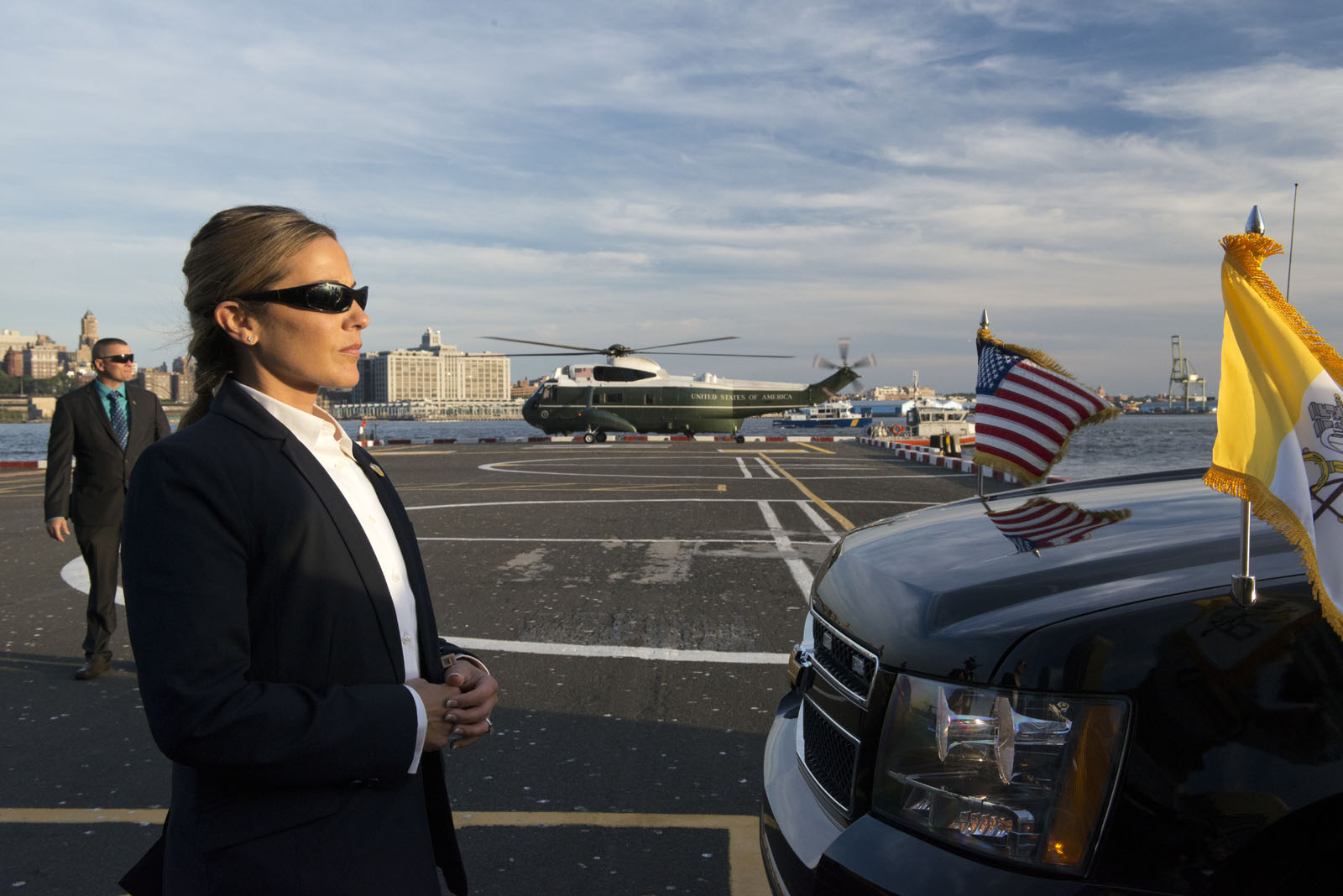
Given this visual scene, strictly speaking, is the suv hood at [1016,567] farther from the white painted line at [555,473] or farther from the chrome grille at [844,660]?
the white painted line at [555,473]

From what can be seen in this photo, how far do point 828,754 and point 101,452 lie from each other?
526 centimetres

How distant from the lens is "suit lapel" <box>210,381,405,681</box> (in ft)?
5.44

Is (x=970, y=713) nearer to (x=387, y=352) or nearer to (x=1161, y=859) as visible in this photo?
(x=1161, y=859)

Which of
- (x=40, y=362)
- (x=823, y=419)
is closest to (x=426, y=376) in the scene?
(x=40, y=362)

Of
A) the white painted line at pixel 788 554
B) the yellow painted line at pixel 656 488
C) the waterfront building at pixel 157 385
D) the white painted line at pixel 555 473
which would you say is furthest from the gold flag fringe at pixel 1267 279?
the white painted line at pixel 555 473

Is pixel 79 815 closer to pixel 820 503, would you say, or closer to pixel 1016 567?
pixel 1016 567

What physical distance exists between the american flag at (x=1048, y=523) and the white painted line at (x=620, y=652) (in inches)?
114

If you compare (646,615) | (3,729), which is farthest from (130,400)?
(646,615)

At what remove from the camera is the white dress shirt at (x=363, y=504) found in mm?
1757

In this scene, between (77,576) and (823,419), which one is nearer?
(77,576)

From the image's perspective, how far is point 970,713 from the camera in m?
1.87

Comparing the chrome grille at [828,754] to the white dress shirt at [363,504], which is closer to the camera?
the white dress shirt at [363,504]

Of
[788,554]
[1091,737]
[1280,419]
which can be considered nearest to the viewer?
[1091,737]

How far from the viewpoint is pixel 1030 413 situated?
630 centimetres
